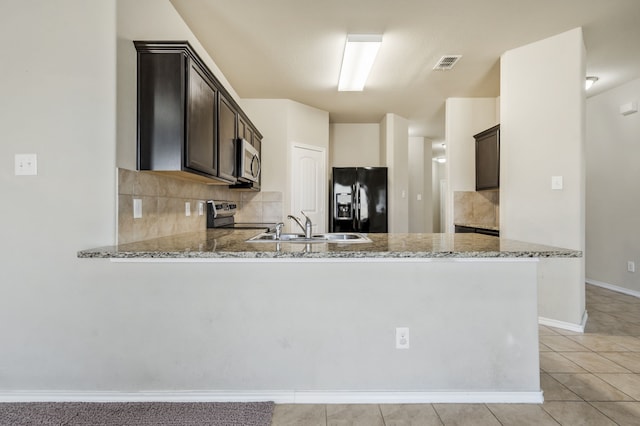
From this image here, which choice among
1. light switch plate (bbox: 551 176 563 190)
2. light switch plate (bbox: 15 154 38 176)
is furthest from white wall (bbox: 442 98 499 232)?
light switch plate (bbox: 15 154 38 176)

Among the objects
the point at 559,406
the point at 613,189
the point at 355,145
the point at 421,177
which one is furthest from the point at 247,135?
the point at 421,177

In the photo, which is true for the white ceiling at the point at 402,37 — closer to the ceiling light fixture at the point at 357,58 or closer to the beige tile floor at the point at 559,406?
the ceiling light fixture at the point at 357,58

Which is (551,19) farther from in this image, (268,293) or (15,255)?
(15,255)

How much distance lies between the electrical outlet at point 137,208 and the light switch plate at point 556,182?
3.28 metres

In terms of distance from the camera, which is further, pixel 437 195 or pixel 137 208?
pixel 437 195

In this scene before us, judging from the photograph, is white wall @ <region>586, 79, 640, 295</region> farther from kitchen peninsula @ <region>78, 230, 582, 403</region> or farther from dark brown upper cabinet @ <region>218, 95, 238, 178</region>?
dark brown upper cabinet @ <region>218, 95, 238, 178</region>

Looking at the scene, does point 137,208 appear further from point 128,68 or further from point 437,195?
point 437,195

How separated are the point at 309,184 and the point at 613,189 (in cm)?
384

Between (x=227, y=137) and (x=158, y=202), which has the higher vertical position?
(x=227, y=137)

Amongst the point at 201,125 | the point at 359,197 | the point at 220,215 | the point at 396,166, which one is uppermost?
the point at 396,166

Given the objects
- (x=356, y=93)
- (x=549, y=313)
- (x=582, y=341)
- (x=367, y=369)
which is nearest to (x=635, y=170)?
(x=549, y=313)

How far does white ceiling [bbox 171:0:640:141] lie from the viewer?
249cm

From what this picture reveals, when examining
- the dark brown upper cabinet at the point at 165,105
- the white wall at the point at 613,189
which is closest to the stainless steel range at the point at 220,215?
the dark brown upper cabinet at the point at 165,105

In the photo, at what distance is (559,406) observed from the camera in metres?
1.77
